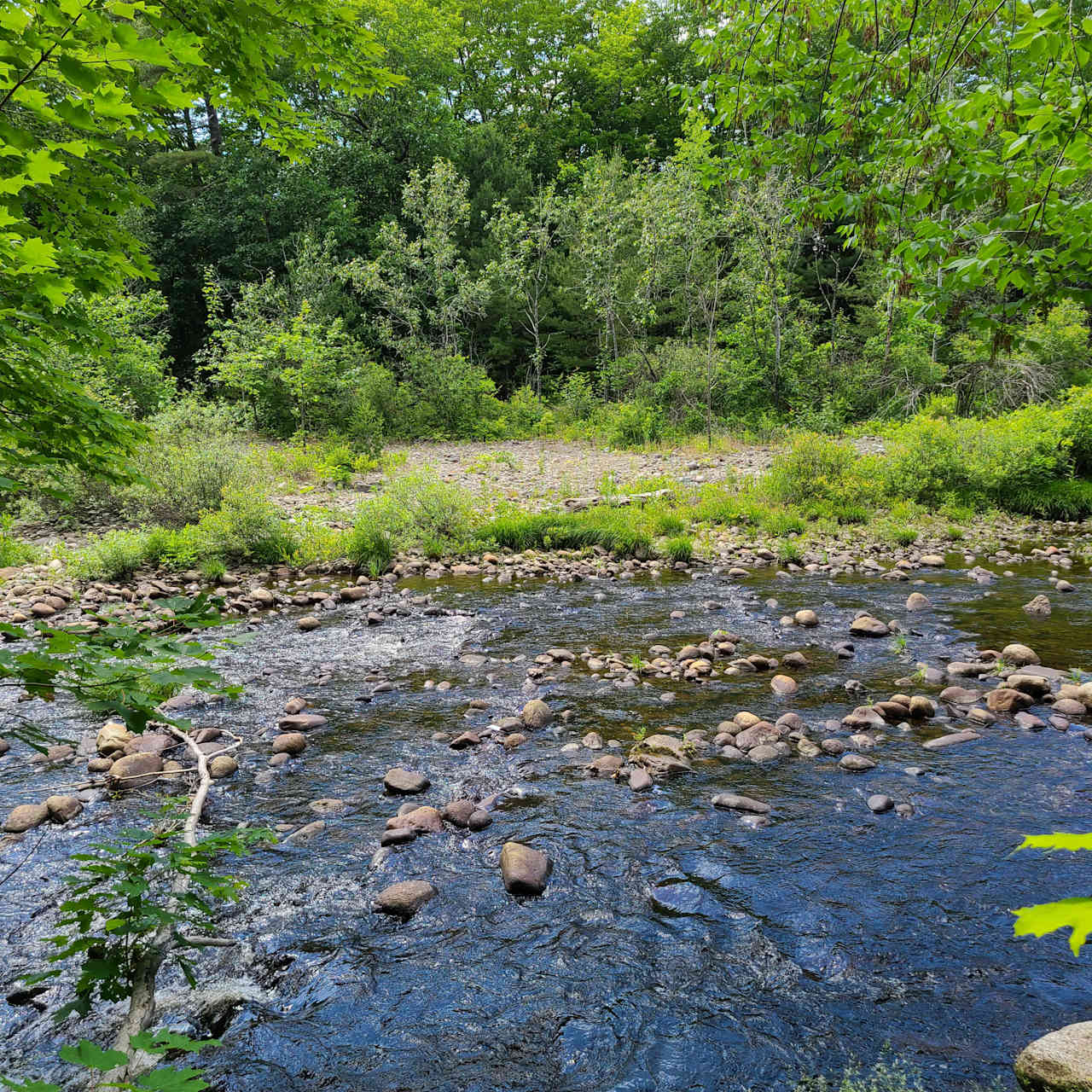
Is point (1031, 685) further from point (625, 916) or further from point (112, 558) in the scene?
point (112, 558)

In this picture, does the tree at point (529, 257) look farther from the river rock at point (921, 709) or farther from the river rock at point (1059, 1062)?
the river rock at point (1059, 1062)

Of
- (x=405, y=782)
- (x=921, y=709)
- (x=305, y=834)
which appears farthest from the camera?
(x=921, y=709)

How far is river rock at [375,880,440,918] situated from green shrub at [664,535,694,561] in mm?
7394

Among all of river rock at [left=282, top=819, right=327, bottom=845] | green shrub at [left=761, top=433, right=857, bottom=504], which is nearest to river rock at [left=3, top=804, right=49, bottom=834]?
river rock at [left=282, top=819, right=327, bottom=845]

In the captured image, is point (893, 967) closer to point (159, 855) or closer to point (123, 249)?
point (159, 855)

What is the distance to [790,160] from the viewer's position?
4566 mm

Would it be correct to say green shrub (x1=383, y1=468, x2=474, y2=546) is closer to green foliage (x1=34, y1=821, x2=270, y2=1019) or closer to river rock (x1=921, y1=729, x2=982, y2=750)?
river rock (x1=921, y1=729, x2=982, y2=750)

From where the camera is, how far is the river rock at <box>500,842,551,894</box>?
10.8ft

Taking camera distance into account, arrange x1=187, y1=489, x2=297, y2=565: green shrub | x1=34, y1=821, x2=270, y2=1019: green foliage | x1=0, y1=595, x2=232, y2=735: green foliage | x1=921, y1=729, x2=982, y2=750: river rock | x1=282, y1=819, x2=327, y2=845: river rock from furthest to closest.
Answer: x1=187, y1=489, x2=297, y2=565: green shrub
x1=921, y1=729, x2=982, y2=750: river rock
x1=282, y1=819, x2=327, y2=845: river rock
x1=34, y1=821, x2=270, y2=1019: green foliage
x1=0, y1=595, x2=232, y2=735: green foliage

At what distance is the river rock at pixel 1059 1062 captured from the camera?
2068 millimetres

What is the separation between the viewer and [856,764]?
4254mm

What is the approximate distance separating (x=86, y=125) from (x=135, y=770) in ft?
12.8

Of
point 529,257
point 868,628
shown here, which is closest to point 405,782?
point 868,628

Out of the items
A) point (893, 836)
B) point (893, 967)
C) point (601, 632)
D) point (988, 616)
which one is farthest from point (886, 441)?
point (893, 967)
